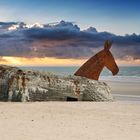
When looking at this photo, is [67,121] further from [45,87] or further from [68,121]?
[45,87]

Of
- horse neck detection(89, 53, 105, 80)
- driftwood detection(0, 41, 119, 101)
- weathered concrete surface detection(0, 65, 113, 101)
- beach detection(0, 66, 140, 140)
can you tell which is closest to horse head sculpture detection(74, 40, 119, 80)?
horse neck detection(89, 53, 105, 80)

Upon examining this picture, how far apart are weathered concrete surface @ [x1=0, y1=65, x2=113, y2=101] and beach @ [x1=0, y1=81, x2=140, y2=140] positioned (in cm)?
67

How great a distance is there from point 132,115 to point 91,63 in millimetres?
4999

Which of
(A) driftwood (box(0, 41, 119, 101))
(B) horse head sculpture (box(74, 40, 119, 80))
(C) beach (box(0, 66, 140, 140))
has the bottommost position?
(C) beach (box(0, 66, 140, 140))

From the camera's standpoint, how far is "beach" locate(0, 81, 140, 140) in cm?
755

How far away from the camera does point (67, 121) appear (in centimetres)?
918

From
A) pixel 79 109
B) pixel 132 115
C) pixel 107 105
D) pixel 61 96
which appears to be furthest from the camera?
pixel 61 96

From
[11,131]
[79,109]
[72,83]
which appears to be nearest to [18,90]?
[72,83]

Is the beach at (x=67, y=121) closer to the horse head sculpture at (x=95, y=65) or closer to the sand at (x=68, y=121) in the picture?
the sand at (x=68, y=121)

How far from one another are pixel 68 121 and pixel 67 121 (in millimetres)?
22

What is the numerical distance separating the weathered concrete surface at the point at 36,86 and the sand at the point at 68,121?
2.33ft

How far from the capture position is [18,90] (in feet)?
43.2

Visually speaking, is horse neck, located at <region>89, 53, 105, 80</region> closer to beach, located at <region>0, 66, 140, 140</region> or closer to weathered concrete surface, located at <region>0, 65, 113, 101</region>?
weathered concrete surface, located at <region>0, 65, 113, 101</region>

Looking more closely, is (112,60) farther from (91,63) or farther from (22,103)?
(22,103)
